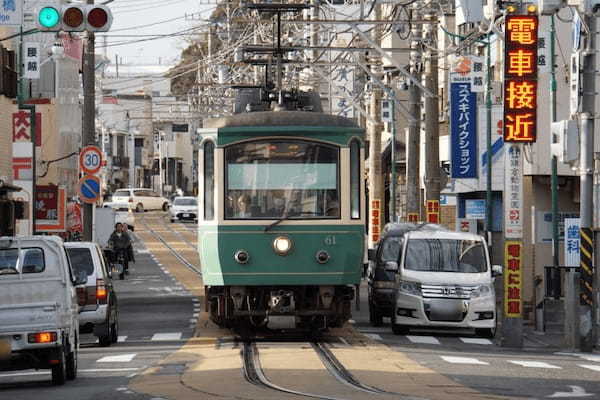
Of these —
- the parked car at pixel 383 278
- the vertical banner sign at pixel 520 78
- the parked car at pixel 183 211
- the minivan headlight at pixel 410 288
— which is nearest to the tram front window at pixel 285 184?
the vertical banner sign at pixel 520 78

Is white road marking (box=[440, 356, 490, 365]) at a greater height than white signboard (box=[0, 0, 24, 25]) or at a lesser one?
lesser

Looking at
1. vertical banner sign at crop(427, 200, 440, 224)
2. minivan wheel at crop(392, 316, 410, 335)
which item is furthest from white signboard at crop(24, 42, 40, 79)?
minivan wheel at crop(392, 316, 410, 335)

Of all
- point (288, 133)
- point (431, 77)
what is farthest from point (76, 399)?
point (431, 77)

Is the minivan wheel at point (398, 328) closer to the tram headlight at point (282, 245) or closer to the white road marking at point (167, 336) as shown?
the white road marking at point (167, 336)

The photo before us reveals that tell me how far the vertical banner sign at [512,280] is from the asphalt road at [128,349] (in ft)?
18.0

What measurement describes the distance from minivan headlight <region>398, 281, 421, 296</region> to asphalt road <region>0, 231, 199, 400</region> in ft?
12.7

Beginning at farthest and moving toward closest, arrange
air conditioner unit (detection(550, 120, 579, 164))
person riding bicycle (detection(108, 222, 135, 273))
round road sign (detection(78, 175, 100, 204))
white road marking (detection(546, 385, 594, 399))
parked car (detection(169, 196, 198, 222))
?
parked car (detection(169, 196, 198, 222)) → person riding bicycle (detection(108, 222, 135, 273)) → round road sign (detection(78, 175, 100, 204)) → air conditioner unit (detection(550, 120, 579, 164)) → white road marking (detection(546, 385, 594, 399))

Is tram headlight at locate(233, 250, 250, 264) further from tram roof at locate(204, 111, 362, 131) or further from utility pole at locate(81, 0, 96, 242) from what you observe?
utility pole at locate(81, 0, 96, 242)

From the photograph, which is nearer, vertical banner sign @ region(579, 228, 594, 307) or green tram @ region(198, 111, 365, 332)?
green tram @ region(198, 111, 365, 332)

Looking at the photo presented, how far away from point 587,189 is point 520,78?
2180mm

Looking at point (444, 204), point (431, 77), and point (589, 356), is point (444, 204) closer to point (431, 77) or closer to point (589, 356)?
point (431, 77)

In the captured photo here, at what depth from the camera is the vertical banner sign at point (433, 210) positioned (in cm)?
4075

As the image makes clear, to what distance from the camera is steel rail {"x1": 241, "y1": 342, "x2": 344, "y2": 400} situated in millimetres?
16609

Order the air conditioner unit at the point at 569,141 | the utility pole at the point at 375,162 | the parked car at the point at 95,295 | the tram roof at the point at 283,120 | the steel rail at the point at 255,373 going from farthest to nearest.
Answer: the utility pole at the point at 375,162 < the air conditioner unit at the point at 569,141 < the parked car at the point at 95,295 < the tram roof at the point at 283,120 < the steel rail at the point at 255,373
